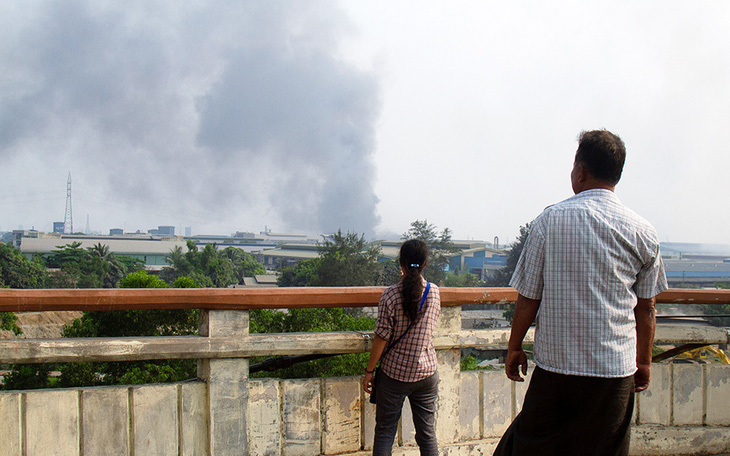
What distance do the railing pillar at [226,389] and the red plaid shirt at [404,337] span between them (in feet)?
2.08

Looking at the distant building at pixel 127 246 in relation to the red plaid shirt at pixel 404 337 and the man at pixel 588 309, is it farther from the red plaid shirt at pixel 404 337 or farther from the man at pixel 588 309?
the man at pixel 588 309

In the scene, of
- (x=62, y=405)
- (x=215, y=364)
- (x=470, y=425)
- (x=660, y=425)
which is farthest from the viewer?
(x=660, y=425)

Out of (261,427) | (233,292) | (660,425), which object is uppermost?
(233,292)

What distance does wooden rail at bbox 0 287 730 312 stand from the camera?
243 centimetres

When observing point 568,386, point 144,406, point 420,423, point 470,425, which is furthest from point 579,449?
point 144,406

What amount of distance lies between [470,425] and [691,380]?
58.1 inches

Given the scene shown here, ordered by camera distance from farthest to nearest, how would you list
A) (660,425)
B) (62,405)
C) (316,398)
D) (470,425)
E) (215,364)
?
(660,425), (470,425), (316,398), (215,364), (62,405)

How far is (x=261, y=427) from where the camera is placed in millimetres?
2775

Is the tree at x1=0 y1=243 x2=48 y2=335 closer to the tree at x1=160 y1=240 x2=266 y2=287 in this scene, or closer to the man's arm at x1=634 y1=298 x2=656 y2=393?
the tree at x1=160 y1=240 x2=266 y2=287

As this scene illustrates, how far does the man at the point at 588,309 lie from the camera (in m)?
1.97

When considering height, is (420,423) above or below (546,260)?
below

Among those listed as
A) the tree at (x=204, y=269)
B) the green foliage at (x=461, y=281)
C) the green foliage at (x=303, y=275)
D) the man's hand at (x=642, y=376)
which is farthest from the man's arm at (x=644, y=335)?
the green foliage at (x=461, y=281)

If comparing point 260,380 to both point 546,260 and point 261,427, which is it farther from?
point 546,260

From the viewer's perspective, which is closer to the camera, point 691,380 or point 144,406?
point 144,406
